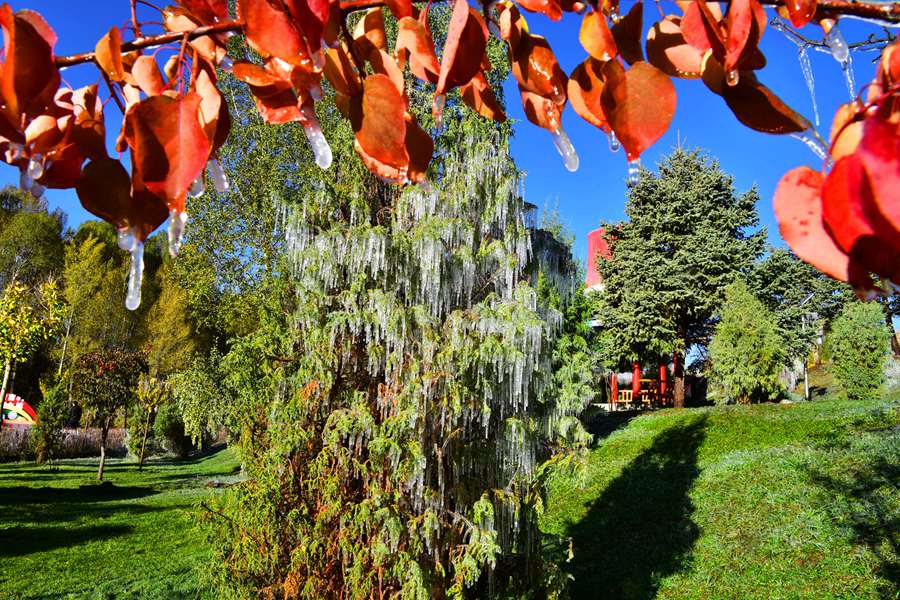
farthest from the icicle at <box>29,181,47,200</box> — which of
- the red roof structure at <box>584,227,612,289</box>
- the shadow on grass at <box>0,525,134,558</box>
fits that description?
the red roof structure at <box>584,227,612,289</box>

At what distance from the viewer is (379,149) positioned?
43cm

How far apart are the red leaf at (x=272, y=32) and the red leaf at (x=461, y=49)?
0.32 feet

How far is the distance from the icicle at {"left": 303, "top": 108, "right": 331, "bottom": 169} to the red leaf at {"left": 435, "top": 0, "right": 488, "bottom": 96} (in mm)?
96

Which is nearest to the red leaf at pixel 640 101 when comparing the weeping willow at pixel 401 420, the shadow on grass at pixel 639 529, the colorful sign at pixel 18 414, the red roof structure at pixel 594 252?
the weeping willow at pixel 401 420

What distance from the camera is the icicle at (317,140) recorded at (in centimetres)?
42

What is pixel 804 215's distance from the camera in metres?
0.31

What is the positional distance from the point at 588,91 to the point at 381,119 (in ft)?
0.57

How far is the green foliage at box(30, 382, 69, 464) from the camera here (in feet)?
48.1

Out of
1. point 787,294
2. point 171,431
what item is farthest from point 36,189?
point 171,431

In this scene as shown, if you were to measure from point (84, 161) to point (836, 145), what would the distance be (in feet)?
1.72

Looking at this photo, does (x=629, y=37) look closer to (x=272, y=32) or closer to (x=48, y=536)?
(x=272, y=32)

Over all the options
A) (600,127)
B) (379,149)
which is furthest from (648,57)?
(379,149)

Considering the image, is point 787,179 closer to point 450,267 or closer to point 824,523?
point 450,267

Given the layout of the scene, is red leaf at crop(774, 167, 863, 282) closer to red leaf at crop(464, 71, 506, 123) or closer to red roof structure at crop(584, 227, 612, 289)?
red leaf at crop(464, 71, 506, 123)
